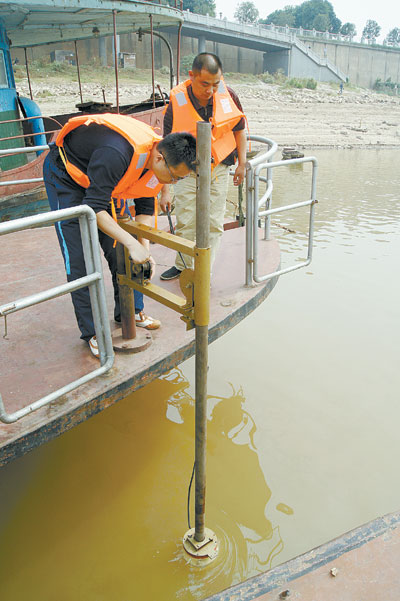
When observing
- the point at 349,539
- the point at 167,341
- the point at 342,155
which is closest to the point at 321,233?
the point at 167,341

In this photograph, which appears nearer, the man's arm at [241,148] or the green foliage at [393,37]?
the man's arm at [241,148]

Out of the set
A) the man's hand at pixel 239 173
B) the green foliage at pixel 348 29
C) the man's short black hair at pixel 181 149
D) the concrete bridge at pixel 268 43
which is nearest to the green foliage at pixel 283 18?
the green foliage at pixel 348 29

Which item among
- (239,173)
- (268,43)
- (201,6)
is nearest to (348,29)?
(201,6)

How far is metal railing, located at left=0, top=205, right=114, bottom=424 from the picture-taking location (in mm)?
1869

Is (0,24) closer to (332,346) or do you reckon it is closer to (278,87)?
(332,346)

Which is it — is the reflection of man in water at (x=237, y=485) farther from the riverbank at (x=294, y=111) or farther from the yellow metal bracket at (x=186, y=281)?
the riverbank at (x=294, y=111)

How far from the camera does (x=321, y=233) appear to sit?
9227mm

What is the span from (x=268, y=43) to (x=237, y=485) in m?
46.0

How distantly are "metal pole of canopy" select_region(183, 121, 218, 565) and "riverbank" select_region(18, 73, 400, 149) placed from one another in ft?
67.8

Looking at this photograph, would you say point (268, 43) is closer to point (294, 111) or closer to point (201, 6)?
point (294, 111)

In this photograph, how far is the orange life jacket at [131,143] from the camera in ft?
7.61

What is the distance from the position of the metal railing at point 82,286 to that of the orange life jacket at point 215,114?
1.71 metres

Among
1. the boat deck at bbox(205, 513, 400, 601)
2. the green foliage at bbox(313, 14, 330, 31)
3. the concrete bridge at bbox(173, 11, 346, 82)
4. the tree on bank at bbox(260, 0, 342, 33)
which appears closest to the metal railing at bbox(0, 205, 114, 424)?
the boat deck at bbox(205, 513, 400, 601)

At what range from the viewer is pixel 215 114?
3.47 metres
